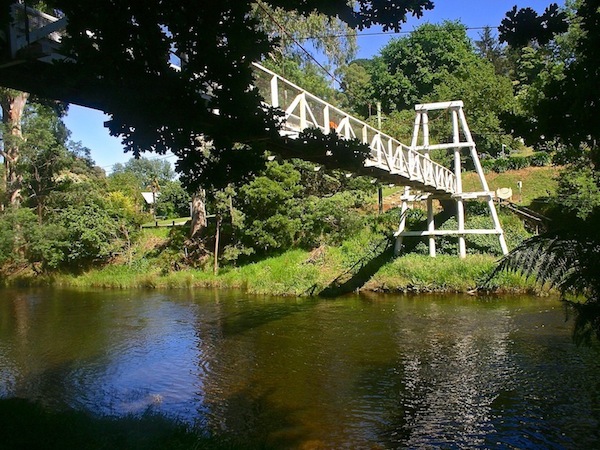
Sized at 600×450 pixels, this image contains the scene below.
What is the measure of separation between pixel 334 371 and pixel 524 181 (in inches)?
1062

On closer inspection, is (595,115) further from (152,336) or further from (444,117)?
(444,117)

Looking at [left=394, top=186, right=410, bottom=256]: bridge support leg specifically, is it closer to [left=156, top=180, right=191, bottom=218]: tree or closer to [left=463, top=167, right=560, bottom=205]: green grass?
[left=463, top=167, right=560, bottom=205]: green grass

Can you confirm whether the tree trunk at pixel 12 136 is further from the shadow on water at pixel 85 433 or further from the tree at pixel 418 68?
the shadow on water at pixel 85 433


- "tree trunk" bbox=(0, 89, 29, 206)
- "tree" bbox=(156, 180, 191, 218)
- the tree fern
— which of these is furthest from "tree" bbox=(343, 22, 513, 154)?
the tree fern

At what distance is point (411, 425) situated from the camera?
7.31 metres

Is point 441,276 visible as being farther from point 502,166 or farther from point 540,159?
point 540,159

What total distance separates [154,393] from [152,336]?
484 cm

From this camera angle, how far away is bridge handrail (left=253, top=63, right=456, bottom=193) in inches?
379

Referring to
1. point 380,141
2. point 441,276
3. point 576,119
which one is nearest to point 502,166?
point 441,276

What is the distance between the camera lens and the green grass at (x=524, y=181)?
30656mm

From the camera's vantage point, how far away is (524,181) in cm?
3291

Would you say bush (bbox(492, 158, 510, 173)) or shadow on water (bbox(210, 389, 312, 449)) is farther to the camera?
bush (bbox(492, 158, 510, 173))

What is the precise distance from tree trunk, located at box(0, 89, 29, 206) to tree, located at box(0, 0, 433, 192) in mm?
22689

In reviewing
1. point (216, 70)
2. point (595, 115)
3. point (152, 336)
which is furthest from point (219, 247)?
point (595, 115)
